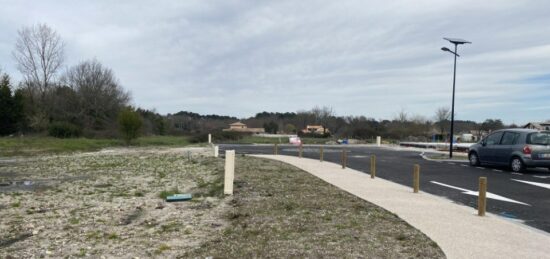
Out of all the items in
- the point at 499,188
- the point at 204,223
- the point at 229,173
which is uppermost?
the point at 229,173

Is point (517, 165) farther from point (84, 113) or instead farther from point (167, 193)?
point (84, 113)

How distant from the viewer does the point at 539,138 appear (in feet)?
54.1

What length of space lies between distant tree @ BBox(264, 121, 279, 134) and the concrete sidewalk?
10433 cm

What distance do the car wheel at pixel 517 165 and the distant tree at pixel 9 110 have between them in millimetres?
53414

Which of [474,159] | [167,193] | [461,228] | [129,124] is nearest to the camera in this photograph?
[461,228]

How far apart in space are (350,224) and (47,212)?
6.24 m

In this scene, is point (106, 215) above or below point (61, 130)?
below

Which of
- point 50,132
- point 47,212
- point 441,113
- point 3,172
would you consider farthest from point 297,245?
point 441,113

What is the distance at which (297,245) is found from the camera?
Result: 609 cm

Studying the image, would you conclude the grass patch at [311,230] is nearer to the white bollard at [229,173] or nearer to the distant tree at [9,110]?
the white bollard at [229,173]

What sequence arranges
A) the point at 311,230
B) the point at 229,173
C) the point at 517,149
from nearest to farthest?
the point at 311,230
the point at 229,173
the point at 517,149

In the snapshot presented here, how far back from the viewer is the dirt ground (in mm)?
6551

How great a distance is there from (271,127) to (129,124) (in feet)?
234

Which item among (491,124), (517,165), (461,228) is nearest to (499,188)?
(517,165)
